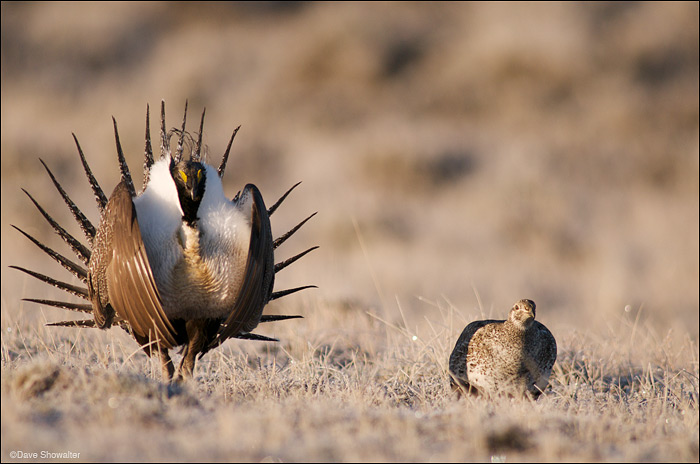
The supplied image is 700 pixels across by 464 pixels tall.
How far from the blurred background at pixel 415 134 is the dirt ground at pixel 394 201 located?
0.18 ft

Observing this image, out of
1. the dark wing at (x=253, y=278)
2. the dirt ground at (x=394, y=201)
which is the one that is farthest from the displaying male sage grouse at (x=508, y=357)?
the dark wing at (x=253, y=278)

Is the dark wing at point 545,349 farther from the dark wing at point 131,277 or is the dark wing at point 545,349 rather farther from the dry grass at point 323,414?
the dark wing at point 131,277

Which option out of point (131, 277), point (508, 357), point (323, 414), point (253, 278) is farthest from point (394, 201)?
point (323, 414)

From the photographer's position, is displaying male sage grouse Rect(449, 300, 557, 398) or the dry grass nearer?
A: the dry grass

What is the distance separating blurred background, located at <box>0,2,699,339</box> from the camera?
8.23m

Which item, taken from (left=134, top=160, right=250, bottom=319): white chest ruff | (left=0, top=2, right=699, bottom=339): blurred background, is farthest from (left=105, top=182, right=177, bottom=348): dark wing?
(left=0, top=2, right=699, bottom=339): blurred background

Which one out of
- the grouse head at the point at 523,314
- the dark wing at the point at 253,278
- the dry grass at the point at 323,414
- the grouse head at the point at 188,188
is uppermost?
the grouse head at the point at 188,188

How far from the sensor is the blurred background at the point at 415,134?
27.0 ft

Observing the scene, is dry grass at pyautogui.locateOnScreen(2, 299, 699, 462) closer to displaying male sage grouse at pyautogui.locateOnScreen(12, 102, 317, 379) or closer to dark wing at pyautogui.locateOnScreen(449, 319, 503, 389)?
dark wing at pyautogui.locateOnScreen(449, 319, 503, 389)

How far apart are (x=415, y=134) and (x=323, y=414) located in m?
10.3

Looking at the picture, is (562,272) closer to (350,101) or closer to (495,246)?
(495,246)

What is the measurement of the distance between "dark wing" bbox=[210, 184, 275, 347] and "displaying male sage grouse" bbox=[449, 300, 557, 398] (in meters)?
0.86

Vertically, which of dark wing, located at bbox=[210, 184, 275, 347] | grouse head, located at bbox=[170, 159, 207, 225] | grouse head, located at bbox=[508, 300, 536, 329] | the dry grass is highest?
grouse head, located at bbox=[170, 159, 207, 225]

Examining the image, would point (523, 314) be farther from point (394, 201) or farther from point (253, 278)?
point (394, 201)
